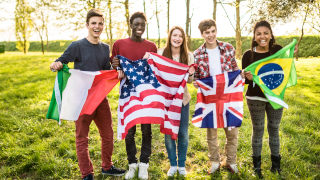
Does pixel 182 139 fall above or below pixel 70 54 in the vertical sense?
below

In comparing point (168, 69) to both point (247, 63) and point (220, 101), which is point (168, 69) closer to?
point (220, 101)

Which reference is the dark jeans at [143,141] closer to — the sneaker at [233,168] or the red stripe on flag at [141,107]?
the red stripe on flag at [141,107]

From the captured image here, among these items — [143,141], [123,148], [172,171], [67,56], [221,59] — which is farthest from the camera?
[123,148]

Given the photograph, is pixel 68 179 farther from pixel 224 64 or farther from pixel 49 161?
pixel 224 64

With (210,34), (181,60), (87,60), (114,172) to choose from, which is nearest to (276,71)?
(210,34)

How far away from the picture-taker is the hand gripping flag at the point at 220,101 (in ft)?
11.1

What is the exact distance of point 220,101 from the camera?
3.45m

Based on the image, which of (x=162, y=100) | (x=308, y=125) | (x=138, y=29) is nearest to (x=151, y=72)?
(x=162, y=100)

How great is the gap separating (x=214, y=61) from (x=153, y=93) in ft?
3.60

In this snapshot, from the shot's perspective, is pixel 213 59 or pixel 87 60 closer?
pixel 87 60

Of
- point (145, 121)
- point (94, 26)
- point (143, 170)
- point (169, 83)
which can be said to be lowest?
point (143, 170)

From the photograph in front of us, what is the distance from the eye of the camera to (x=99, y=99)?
336 cm

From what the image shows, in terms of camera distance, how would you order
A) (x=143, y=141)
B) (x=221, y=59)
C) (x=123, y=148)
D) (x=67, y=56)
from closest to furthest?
1. (x=67, y=56)
2. (x=221, y=59)
3. (x=143, y=141)
4. (x=123, y=148)

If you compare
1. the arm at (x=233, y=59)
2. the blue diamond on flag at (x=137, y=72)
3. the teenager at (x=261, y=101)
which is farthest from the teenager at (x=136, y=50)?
the teenager at (x=261, y=101)
